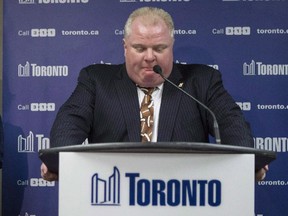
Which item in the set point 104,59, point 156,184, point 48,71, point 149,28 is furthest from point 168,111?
point 48,71

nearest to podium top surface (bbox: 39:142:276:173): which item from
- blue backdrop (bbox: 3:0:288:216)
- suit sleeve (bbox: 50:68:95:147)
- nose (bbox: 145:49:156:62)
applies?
suit sleeve (bbox: 50:68:95:147)

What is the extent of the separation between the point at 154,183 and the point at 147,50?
37.1 inches

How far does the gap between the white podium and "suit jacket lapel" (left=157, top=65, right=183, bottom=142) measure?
0.76 meters

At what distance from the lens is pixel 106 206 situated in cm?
129

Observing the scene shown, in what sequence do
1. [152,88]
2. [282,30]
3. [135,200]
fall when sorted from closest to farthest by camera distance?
[135,200] < [152,88] < [282,30]

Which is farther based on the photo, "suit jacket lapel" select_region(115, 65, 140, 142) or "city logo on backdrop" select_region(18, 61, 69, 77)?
"city logo on backdrop" select_region(18, 61, 69, 77)

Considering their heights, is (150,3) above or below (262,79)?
above

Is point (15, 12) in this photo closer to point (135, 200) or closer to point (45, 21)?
point (45, 21)

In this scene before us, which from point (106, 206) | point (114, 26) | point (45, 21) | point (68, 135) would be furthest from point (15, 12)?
point (106, 206)

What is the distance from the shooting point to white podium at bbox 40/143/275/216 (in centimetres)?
129

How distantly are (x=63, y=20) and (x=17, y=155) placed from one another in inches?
39.7

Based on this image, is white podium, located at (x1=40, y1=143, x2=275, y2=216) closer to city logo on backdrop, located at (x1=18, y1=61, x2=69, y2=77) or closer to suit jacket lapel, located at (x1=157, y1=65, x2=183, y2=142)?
suit jacket lapel, located at (x1=157, y1=65, x2=183, y2=142)

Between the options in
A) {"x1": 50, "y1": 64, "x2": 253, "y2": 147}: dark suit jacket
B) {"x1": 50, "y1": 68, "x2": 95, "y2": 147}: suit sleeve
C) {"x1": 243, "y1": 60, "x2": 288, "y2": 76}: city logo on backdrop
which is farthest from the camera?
{"x1": 243, "y1": 60, "x2": 288, "y2": 76}: city logo on backdrop

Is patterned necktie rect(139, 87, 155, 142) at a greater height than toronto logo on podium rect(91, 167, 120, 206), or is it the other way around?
patterned necktie rect(139, 87, 155, 142)
